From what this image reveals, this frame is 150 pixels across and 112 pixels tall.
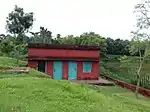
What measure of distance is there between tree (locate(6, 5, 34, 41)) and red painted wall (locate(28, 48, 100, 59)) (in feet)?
61.3

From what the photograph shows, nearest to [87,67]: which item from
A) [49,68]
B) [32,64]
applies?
[49,68]

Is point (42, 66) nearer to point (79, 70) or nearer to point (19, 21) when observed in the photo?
point (79, 70)

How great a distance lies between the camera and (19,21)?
42625mm

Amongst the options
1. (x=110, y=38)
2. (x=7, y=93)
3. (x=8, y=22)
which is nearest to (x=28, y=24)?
Result: (x=8, y=22)

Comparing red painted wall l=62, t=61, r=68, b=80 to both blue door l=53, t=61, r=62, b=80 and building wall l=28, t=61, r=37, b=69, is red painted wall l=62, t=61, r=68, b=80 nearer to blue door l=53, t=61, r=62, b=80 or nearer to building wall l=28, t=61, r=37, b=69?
blue door l=53, t=61, r=62, b=80

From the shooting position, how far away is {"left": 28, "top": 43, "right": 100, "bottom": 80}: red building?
80.8 feet

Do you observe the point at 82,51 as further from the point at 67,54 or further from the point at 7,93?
the point at 7,93

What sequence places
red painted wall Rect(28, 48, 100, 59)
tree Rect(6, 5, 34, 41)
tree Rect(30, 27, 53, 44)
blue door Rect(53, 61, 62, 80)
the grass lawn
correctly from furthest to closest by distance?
tree Rect(30, 27, 53, 44) < tree Rect(6, 5, 34, 41) < blue door Rect(53, 61, 62, 80) < red painted wall Rect(28, 48, 100, 59) < the grass lawn

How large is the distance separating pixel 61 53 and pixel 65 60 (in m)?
0.67

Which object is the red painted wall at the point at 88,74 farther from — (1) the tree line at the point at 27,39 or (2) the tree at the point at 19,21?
(2) the tree at the point at 19,21

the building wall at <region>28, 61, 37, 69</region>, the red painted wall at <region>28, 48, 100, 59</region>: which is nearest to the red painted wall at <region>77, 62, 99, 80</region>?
the red painted wall at <region>28, 48, 100, 59</region>

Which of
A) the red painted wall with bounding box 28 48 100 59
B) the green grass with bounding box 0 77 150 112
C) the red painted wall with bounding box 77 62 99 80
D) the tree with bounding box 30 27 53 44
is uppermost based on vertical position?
the tree with bounding box 30 27 53 44

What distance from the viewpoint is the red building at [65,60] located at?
24631 mm

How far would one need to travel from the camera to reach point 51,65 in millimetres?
25062
